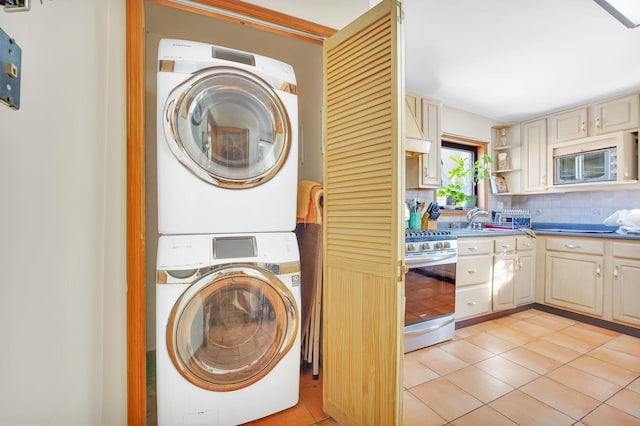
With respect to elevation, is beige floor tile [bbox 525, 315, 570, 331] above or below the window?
below

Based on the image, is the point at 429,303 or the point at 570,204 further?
the point at 570,204

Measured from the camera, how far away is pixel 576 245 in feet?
9.24

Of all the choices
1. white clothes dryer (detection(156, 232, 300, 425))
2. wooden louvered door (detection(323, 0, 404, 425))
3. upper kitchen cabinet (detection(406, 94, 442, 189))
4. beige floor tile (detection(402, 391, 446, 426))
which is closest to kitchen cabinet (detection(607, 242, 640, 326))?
upper kitchen cabinet (detection(406, 94, 442, 189))

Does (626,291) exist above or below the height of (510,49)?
below

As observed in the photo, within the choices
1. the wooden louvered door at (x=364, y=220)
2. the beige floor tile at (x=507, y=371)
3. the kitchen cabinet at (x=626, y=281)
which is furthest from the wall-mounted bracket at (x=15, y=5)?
the kitchen cabinet at (x=626, y=281)

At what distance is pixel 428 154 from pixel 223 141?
216cm

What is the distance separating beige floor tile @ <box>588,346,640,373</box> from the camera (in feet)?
6.51

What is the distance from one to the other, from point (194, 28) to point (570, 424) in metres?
3.18

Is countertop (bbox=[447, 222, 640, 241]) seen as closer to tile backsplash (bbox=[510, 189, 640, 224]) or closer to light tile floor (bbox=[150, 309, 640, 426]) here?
Answer: tile backsplash (bbox=[510, 189, 640, 224])

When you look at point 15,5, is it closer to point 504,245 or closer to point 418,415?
point 418,415

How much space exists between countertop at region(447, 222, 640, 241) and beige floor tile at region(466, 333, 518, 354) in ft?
2.84

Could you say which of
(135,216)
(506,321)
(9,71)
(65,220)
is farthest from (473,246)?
(9,71)

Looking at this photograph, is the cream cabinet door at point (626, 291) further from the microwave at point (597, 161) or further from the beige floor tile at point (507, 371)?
the beige floor tile at point (507, 371)

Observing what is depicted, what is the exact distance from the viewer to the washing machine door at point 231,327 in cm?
124
